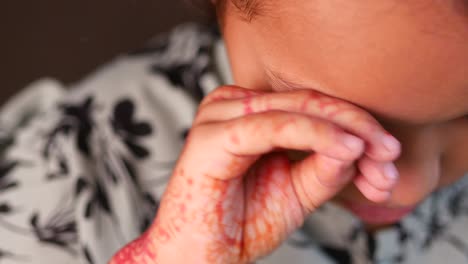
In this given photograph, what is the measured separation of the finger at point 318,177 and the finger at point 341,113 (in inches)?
0.9

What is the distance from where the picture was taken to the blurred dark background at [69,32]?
1.16m

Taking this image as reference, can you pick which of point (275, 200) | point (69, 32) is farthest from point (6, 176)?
point (69, 32)

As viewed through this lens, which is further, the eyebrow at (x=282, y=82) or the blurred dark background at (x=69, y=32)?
the blurred dark background at (x=69, y=32)

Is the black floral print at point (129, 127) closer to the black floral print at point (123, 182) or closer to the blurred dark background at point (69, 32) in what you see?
the black floral print at point (123, 182)

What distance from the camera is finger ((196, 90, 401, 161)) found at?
387mm

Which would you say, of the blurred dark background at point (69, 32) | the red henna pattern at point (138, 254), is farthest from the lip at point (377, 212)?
the blurred dark background at point (69, 32)

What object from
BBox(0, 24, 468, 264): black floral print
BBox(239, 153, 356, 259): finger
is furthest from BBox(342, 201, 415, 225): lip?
BBox(239, 153, 356, 259): finger

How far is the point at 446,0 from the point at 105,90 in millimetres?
515

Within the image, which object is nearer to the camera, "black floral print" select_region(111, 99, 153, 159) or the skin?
the skin

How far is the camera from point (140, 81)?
75 cm

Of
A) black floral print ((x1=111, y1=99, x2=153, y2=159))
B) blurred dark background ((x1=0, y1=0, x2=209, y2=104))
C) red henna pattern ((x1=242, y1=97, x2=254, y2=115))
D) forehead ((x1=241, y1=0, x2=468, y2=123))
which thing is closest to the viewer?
forehead ((x1=241, y1=0, x2=468, y2=123))

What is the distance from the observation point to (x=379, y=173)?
413mm

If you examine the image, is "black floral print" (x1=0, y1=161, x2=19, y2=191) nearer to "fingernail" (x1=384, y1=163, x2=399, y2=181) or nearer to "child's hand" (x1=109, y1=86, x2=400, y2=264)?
"child's hand" (x1=109, y1=86, x2=400, y2=264)

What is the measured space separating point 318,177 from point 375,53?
0.42ft
